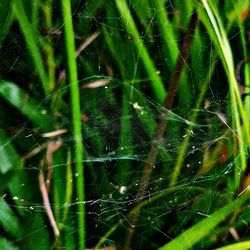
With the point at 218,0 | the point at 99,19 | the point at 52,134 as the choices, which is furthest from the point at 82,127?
the point at 218,0

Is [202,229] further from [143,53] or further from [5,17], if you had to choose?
[5,17]

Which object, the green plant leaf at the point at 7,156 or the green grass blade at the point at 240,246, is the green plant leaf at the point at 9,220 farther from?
the green grass blade at the point at 240,246

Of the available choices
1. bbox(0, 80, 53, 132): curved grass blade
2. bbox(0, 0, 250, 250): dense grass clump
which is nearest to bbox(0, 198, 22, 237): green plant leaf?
bbox(0, 0, 250, 250): dense grass clump

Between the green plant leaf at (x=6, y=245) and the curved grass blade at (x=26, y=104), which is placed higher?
the curved grass blade at (x=26, y=104)

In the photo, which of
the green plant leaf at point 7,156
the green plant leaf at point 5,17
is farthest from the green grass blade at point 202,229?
the green plant leaf at point 5,17

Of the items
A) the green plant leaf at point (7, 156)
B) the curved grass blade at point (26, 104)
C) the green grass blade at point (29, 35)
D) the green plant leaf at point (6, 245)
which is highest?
the green grass blade at point (29, 35)
